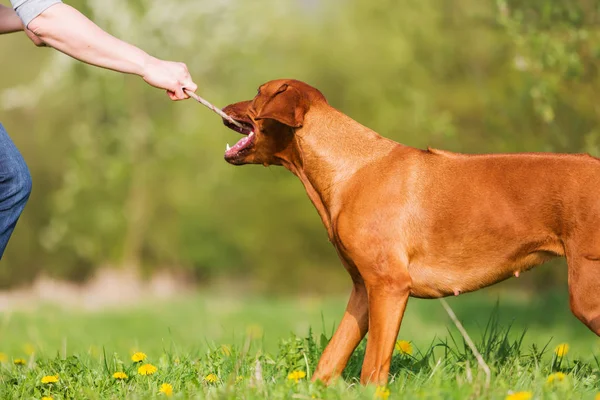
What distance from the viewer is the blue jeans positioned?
15.0ft

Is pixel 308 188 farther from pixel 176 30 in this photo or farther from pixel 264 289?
pixel 264 289

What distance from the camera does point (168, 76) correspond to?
15.5ft

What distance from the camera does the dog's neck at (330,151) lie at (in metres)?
4.97

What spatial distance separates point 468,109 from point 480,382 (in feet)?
60.3

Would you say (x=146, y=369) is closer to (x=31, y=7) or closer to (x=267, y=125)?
(x=267, y=125)

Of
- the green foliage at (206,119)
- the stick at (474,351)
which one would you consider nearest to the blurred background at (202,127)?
the green foliage at (206,119)

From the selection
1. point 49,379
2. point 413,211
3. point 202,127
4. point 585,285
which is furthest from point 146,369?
point 202,127

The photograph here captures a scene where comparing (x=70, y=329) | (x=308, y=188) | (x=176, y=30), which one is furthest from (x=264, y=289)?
(x=308, y=188)

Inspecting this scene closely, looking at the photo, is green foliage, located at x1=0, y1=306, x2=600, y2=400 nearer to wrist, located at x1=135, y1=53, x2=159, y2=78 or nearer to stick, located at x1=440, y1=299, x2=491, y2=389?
stick, located at x1=440, y1=299, x2=491, y2=389

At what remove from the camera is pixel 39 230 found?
26.0 m

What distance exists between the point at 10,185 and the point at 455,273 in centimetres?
250

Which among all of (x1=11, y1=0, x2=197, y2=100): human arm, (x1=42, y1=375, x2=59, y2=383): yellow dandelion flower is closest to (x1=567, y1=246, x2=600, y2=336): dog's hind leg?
(x1=11, y1=0, x2=197, y2=100): human arm

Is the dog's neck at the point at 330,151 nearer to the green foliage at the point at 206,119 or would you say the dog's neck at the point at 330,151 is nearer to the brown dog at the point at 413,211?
the brown dog at the point at 413,211

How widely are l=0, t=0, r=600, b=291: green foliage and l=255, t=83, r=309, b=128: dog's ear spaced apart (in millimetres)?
11576
